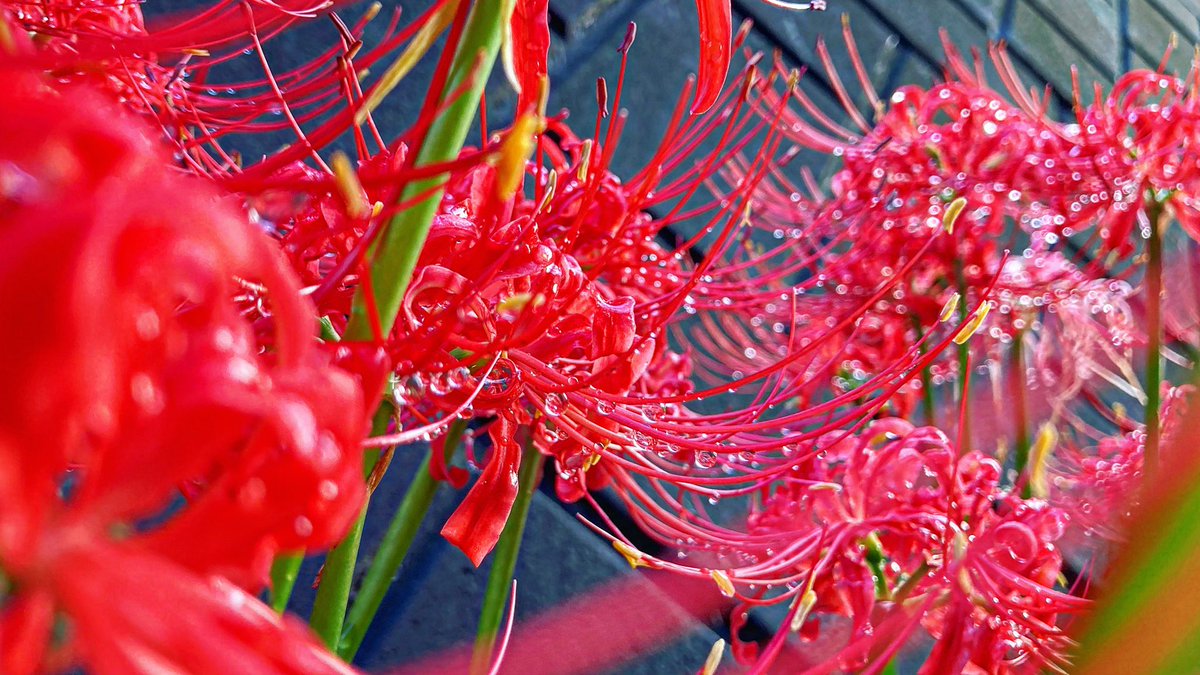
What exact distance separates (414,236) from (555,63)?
714 mm

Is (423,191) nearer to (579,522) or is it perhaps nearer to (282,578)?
(282,578)

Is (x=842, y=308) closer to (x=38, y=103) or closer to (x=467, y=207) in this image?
(x=467, y=207)

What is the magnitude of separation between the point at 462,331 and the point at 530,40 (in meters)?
0.08

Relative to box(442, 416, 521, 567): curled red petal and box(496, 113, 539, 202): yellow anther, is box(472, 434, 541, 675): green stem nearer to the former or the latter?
box(442, 416, 521, 567): curled red petal

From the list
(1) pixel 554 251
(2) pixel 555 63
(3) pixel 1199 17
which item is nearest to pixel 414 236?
(1) pixel 554 251

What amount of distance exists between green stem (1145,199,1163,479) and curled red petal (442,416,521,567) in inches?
9.4

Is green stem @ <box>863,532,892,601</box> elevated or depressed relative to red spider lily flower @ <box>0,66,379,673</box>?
depressed

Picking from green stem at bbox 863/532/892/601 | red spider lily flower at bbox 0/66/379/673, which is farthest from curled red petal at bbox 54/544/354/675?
green stem at bbox 863/532/892/601

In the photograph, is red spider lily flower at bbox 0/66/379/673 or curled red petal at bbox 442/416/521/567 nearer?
red spider lily flower at bbox 0/66/379/673

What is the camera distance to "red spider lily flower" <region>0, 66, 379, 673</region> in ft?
0.34

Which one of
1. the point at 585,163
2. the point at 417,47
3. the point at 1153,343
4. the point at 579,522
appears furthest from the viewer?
the point at 579,522

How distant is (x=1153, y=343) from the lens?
46 cm

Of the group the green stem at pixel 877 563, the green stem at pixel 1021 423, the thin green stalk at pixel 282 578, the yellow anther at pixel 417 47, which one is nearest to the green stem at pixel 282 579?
the thin green stalk at pixel 282 578

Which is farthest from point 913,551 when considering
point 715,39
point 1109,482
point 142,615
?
point 142,615
